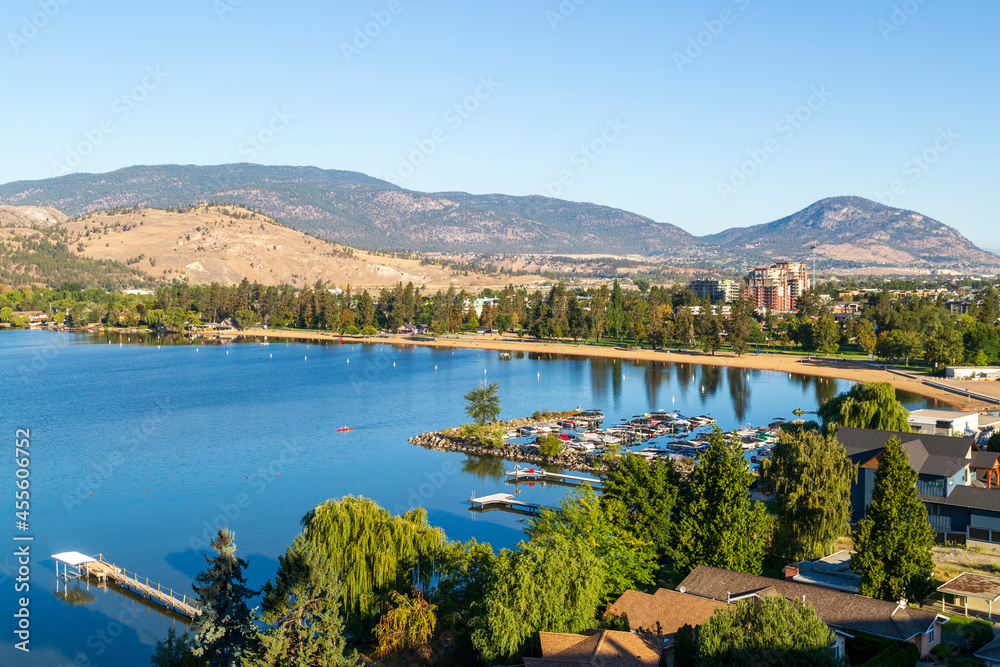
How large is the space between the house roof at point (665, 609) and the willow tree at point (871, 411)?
17.6 meters

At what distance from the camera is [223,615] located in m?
14.9

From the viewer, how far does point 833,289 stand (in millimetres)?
176000

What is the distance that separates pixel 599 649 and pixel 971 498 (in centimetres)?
1543

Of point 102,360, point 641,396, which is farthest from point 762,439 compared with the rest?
point 102,360

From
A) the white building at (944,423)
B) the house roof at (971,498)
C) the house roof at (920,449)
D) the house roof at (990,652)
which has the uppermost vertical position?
the house roof at (920,449)

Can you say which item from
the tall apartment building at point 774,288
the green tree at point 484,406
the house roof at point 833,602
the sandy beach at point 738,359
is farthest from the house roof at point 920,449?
the tall apartment building at point 774,288

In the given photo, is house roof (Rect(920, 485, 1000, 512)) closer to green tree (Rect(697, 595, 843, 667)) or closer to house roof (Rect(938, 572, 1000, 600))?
house roof (Rect(938, 572, 1000, 600))

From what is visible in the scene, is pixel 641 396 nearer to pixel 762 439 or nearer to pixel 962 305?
pixel 762 439

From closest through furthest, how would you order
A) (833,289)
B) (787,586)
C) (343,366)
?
(787,586), (343,366), (833,289)

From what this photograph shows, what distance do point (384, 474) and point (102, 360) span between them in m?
55.4

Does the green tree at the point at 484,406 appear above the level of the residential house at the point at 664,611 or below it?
above

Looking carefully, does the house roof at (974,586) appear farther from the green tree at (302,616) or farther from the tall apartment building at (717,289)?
the tall apartment building at (717,289)

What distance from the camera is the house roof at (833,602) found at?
1608 centimetres

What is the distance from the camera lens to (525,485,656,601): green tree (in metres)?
20.2
